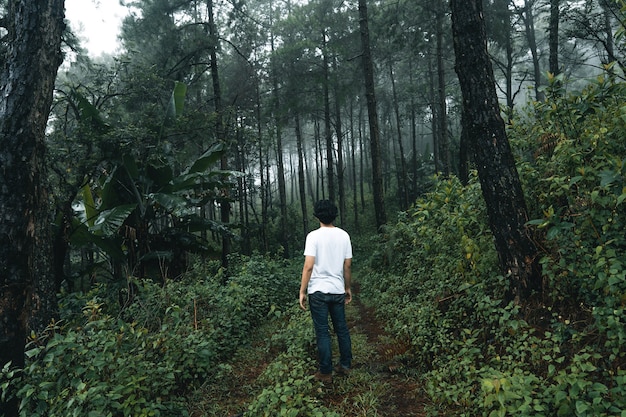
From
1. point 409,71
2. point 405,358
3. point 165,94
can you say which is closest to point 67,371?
point 405,358

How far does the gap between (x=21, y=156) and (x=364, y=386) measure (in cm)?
460

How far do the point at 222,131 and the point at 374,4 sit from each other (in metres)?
10.4

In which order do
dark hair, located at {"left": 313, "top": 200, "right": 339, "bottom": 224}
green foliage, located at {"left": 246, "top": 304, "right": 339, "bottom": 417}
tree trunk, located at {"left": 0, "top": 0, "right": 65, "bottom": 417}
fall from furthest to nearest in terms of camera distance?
dark hair, located at {"left": 313, "top": 200, "right": 339, "bottom": 224}
tree trunk, located at {"left": 0, "top": 0, "right": 65, "bottom": 417}
green foliage, located at {"left": 246, "top": 304, "right": 339, "bottom": 417}

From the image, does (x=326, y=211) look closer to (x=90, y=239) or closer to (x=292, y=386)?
(x=292, y=386)

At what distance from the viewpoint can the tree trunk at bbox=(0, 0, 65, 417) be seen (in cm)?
386

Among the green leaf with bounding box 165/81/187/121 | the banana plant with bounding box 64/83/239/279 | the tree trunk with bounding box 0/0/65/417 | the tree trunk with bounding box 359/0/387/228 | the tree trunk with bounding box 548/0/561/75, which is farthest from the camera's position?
the tree trunk with bounding box 359/0/387/228

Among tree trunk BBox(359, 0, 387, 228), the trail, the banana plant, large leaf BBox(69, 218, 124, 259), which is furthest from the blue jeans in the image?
tree trunk BBox(359, 0, 387, 228)

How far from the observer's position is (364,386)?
419cm

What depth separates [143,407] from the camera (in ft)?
12.3

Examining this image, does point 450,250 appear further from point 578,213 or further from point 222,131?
point 222,131

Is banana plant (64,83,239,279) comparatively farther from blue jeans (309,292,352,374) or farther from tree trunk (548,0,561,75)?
tree trunk (548,0,561,75)

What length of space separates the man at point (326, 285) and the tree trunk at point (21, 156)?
10.1ft

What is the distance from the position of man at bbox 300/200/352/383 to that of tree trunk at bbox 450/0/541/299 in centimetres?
200

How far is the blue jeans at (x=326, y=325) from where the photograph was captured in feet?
13.8
